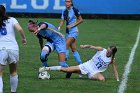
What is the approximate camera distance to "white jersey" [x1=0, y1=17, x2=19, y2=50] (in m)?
10.2

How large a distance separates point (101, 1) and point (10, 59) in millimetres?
27661

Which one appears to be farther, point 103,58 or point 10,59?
point 103,58

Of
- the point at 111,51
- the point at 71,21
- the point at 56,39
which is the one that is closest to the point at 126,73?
the point at 111,51

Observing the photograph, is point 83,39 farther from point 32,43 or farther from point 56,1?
point 56,1

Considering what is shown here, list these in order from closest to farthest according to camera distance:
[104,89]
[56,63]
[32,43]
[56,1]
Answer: [104,89]
[56,63]
[32,43]
[56,1]

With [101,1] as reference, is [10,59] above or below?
above

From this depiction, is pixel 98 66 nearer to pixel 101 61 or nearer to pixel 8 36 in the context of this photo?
pixel 101 61

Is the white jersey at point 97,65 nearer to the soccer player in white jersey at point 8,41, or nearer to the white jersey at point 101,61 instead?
the white jersey at point 101,61

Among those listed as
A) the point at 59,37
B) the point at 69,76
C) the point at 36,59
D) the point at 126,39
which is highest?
the point at 59,37

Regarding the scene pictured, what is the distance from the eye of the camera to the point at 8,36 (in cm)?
Answer: 1028

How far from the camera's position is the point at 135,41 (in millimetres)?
23812

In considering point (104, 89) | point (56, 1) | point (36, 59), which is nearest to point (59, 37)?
point (104, 89)

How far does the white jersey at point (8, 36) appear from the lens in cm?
1024

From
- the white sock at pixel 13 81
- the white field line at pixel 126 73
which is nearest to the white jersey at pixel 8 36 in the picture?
the white sock at pixel 13 81
